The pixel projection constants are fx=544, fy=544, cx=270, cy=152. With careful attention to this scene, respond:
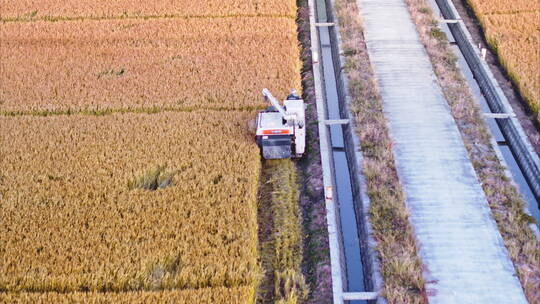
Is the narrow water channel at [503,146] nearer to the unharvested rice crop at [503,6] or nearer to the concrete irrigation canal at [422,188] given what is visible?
the concrete irrigation canal at [422,188]

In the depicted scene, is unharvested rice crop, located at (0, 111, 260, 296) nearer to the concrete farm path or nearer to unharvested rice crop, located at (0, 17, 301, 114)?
unharvested rice crop, located at (0, 17, 301, 114)

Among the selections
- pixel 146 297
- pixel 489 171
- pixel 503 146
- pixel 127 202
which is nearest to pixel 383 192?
pixel 489 171

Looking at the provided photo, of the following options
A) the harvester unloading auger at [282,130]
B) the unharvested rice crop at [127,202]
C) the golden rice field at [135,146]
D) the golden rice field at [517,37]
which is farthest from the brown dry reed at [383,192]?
the golden rice field at [517,37]

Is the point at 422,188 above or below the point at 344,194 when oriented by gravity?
below

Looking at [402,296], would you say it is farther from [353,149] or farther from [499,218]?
[353,149]

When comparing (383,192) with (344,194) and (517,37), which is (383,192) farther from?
(517,37)

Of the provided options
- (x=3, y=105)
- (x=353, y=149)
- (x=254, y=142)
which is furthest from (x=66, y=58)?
(x=353, y=149)

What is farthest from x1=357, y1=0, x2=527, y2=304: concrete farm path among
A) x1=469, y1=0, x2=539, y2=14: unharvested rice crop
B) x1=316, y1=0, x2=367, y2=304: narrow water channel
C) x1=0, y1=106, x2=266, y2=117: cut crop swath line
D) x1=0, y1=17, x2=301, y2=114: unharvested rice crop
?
x1=469, y1=0, x2=539, y2=14: unharvested rice crop
